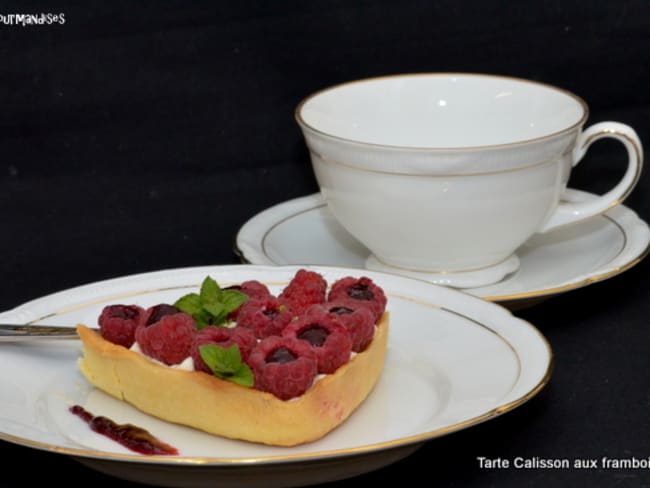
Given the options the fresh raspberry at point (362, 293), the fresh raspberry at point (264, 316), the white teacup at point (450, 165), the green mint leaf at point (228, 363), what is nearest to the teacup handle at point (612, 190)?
the white teacup at point (450, 165)

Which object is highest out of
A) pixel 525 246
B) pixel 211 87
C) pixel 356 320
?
pixel 211 87

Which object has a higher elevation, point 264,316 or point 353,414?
point 264,316

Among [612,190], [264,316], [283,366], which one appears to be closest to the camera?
[283,366]

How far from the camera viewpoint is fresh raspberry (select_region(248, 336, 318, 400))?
1184mm

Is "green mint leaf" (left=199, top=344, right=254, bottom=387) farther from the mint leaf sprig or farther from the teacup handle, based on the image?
the teacup handle

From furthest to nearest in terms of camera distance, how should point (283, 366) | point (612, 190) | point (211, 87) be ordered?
point (211, 87) < point (612, 190) < point (283, 366)

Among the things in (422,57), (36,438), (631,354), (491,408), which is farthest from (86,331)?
(422,57)

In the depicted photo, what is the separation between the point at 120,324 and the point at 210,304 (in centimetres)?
10

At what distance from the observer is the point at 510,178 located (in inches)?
63.2

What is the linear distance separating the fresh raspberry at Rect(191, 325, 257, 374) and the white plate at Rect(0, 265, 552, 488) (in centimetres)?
9

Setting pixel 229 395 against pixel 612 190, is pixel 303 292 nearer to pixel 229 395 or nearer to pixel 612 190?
pixel 229 395

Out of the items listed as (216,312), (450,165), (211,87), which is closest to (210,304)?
(216,312)

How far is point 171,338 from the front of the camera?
4.16 ft

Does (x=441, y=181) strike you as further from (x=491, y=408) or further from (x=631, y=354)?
(x=491, y=408)
